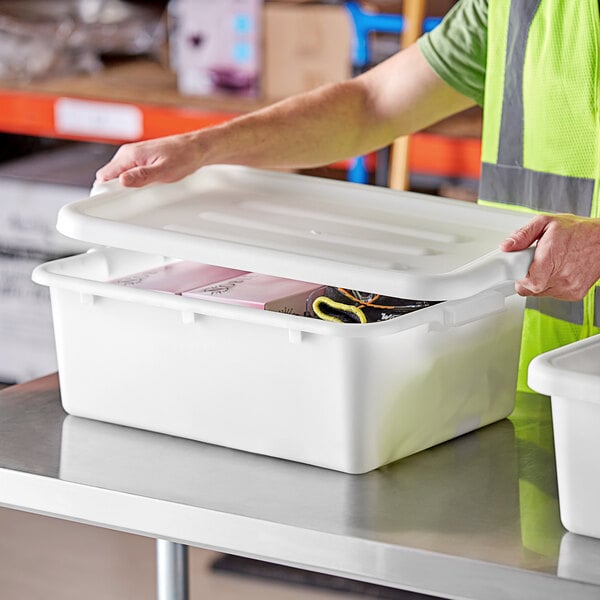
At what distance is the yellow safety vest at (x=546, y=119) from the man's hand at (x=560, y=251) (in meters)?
0.39

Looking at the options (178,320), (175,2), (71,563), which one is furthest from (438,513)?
(175,2)

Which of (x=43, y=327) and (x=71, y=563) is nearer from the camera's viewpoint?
(x=71, y=563)

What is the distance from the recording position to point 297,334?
3.94 feet

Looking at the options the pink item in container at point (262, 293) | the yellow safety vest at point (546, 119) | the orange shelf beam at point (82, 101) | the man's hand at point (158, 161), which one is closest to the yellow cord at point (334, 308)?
the pink item in container at point (262, 293)

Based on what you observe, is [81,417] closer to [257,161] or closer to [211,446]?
[211,446]

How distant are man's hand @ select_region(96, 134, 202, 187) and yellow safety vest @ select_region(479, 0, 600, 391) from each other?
430 mm

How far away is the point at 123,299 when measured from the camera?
1.30 m

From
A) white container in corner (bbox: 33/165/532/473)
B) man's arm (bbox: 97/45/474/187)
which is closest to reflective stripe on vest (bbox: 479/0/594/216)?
man's arm (bbox: 97/45/474/187)

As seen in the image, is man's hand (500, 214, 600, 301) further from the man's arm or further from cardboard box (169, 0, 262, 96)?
cardboard box (169, 0, 262, 96)

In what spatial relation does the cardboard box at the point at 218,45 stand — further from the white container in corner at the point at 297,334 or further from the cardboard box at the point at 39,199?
the white container in corner at the point at 297,334

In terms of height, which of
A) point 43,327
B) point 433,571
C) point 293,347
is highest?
point 293,347

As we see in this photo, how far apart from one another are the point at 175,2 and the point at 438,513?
231cm

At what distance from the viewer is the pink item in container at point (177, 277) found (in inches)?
53.6

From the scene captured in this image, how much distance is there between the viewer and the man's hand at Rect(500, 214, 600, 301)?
1186mm
